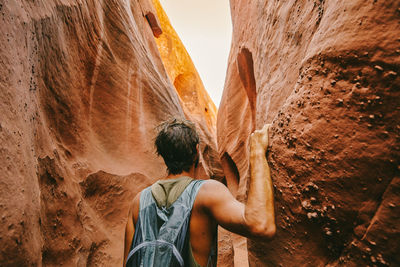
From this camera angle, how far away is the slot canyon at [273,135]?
3.78 ft

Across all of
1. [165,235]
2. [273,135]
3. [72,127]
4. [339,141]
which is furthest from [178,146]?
[72,127]

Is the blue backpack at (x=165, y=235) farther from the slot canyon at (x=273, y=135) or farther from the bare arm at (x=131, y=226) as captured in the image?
→ the slot canyon at (x=273, y=135)

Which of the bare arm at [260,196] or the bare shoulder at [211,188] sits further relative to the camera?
the bare shoulder at [211,188]

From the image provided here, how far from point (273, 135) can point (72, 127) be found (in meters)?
2.73

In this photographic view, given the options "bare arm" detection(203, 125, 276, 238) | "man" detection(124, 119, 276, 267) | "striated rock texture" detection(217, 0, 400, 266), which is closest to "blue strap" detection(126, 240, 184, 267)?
"man" detection(124, 119, 276, 267)

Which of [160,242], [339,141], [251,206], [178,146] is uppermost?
[178,146]

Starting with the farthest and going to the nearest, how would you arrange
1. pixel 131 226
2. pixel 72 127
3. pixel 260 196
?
pixel 72 127 → pixel 131 226 → pixel 260 196

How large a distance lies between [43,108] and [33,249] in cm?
160

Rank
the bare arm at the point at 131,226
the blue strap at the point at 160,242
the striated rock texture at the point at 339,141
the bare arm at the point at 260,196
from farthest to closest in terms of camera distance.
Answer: the bare arm at the point at 131,226
the blue strap at the point at 160,242
the bare arm at the point at 260,196
the striated rock texture at the point at 339,141

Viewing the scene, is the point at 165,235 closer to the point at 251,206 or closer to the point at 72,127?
the point at 251,206

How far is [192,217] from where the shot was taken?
5.00 ft

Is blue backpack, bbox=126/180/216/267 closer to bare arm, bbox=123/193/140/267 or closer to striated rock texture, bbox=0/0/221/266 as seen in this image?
bare arm, bbox=123/193/140/267

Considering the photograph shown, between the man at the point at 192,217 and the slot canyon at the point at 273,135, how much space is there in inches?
12.3

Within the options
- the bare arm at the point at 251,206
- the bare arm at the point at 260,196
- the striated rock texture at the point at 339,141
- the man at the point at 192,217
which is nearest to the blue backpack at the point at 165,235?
the man at the point at 192,217
